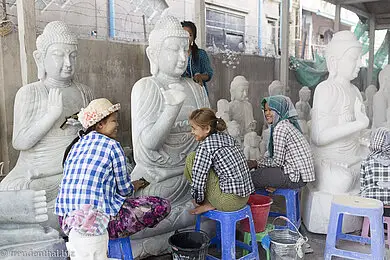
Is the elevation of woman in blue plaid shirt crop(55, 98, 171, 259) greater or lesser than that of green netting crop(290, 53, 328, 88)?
lesser

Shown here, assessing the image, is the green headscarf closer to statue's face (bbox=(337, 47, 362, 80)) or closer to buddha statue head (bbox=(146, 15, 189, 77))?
statue's face (bbox=(337, 47, 362, 80))

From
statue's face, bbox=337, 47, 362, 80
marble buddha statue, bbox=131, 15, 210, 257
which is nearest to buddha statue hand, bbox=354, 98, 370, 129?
statue's face, bbox=337, 47, 362, 80

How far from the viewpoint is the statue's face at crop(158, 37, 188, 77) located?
330cm

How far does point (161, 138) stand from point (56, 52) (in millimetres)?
1045

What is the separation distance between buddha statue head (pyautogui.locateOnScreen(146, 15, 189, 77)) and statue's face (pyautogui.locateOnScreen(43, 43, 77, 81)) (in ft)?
2.08

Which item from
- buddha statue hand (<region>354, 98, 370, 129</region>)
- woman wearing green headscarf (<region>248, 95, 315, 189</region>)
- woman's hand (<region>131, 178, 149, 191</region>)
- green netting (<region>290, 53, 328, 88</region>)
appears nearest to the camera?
woman's hand (<region>131, 178, 149, 191</region>)

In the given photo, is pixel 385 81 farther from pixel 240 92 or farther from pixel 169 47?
pixel 169 47

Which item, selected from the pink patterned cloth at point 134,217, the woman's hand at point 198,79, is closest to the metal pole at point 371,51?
the woman's hand at point 198,79

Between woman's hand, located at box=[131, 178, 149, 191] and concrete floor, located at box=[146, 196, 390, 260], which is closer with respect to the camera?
woman's hand, located at box=[131, 178, 149, 191]

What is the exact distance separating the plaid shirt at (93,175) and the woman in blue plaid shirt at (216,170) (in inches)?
23.3

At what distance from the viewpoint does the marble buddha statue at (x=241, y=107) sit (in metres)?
5.40

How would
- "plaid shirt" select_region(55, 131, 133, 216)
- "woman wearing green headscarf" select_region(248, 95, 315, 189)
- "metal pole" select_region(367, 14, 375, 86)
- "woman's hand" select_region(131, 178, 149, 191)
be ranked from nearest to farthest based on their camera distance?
"plaid shirt" select_region(55, 131, 133, 216) → "woman's hand" select_region(131, 178, 149, 191) → "woman wearing green headscarf" select_region(248, 95, 315, 189) → "metal pole" select_region(367, 14, 375, 86)

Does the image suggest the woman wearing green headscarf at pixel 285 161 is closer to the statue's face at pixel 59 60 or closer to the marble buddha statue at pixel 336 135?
the marble buddha statue at pixel 336 135

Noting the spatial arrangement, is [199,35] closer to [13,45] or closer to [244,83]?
[244,83]
